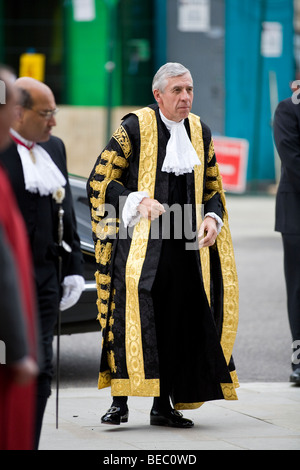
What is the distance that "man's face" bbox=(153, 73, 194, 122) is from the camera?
559 centimetres

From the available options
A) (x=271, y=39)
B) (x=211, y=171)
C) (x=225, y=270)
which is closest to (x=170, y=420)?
(x=225, y=270)

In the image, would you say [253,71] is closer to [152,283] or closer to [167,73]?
[167,73]

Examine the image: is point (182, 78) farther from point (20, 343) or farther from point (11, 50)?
point (11, 50)

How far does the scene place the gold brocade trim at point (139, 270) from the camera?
5594 mm

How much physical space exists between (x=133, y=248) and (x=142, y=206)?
0.30 m

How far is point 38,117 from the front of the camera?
4.23m

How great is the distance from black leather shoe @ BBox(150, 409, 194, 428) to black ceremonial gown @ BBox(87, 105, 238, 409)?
66mm

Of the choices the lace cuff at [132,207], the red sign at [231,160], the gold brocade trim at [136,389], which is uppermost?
the lace cuff at [132,207]

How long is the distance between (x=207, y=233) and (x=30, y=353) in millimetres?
2659

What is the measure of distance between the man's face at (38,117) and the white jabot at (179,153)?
1.42 metres

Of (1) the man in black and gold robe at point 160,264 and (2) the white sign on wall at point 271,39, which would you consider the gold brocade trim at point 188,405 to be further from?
(2) the white sign on wall at point 271,39

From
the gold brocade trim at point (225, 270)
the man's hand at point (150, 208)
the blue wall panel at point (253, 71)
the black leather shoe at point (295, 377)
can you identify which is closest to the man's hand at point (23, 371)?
the man's hand at point (150, 208)

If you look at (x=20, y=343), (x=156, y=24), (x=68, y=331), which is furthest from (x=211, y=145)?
(x=156, y=24)

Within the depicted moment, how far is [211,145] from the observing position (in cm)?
591
